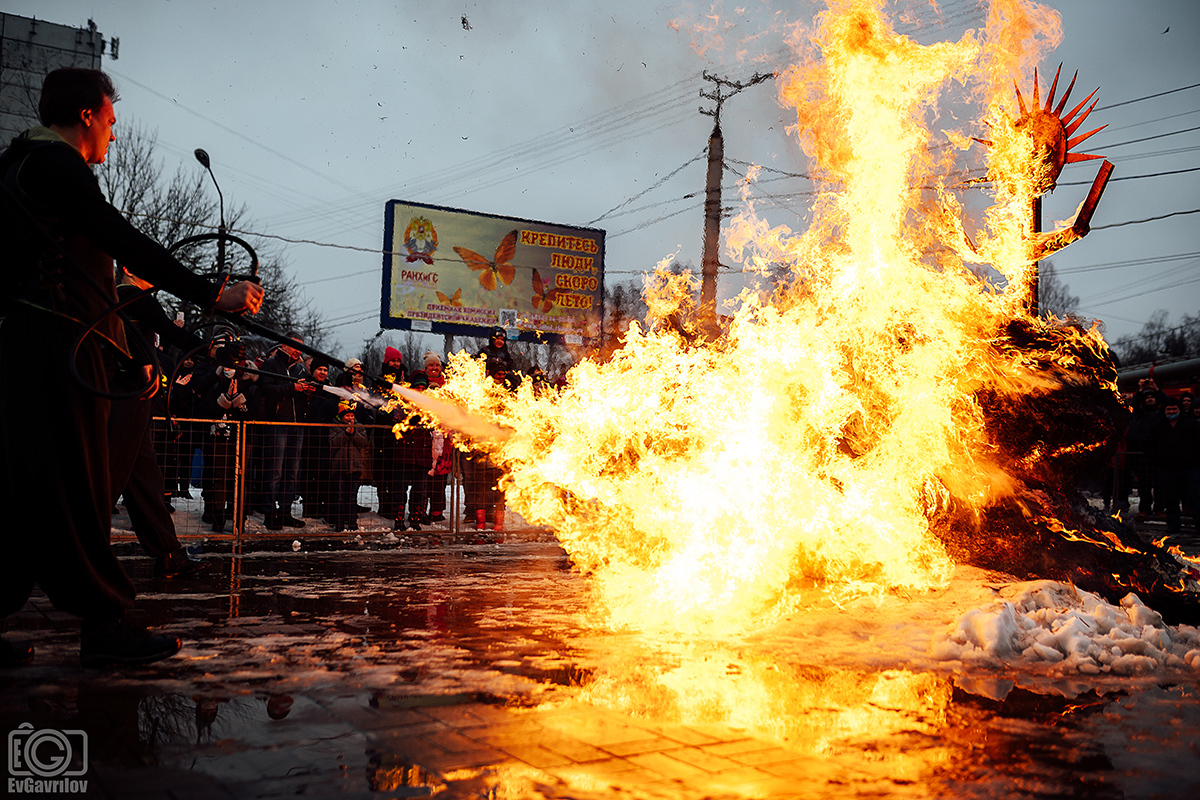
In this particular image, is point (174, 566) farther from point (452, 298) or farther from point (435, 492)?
point (452, 298)

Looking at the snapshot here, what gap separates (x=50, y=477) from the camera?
4.26m

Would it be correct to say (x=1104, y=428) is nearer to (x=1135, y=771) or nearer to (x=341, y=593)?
(x=1135, y=771)

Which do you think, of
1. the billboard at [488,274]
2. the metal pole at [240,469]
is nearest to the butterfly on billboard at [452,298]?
the billboard at [488,274]

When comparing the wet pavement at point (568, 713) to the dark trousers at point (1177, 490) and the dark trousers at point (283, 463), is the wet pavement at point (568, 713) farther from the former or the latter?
the dark trousers at point (1177, 490)

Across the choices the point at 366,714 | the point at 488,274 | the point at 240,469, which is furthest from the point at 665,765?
the point at 488,274

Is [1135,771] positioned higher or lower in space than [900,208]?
lower

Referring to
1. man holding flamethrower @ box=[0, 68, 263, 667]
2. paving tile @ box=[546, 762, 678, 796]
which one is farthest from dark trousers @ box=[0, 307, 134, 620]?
paving tile @ box=[546, 762, 678, 796]

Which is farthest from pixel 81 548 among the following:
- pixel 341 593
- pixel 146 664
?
pixel 341 593

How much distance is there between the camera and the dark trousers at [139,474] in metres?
5.95

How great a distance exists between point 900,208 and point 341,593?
591cm

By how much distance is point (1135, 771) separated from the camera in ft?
10.7

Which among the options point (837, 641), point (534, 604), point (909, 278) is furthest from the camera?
point (909, 278)

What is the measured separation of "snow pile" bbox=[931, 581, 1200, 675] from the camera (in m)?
5.05

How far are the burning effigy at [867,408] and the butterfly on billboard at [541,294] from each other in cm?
1920
